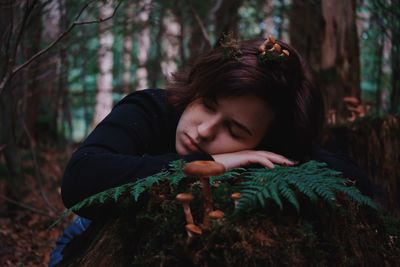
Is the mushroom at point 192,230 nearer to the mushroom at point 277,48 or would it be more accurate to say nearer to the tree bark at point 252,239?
the tree bark at point 252,239

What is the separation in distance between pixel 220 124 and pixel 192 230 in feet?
3.16

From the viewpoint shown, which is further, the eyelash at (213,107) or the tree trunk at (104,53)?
the tree trunk at (104,53)

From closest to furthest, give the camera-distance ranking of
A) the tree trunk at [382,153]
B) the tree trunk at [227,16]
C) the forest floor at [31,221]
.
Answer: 1. the forest floor at [31,221]
2. the tree trunk at [382,153]
3. the tree trunk at [227,16]

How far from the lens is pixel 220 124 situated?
91.7 inches

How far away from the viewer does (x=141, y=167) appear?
6.72 ft

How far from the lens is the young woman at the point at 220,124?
211 centimetres

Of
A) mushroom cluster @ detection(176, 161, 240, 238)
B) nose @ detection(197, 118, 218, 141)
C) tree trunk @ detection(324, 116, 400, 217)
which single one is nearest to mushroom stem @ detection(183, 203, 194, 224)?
mushroom cluster @ detection(176, 161, 240, 238)

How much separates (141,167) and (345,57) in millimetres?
4399

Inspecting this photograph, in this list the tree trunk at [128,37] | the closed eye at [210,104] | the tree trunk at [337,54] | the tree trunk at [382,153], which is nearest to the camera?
the closed eye at [210,104]

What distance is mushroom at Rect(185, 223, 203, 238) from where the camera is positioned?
1.45 m

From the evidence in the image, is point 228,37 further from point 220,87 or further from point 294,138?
point 294,138

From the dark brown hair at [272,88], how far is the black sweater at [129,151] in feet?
0.47

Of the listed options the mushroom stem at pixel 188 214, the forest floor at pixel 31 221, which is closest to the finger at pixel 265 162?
the mushroom stem at pixel 188 214

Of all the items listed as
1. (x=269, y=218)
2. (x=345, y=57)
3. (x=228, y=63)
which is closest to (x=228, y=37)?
(x=228, y=63)
